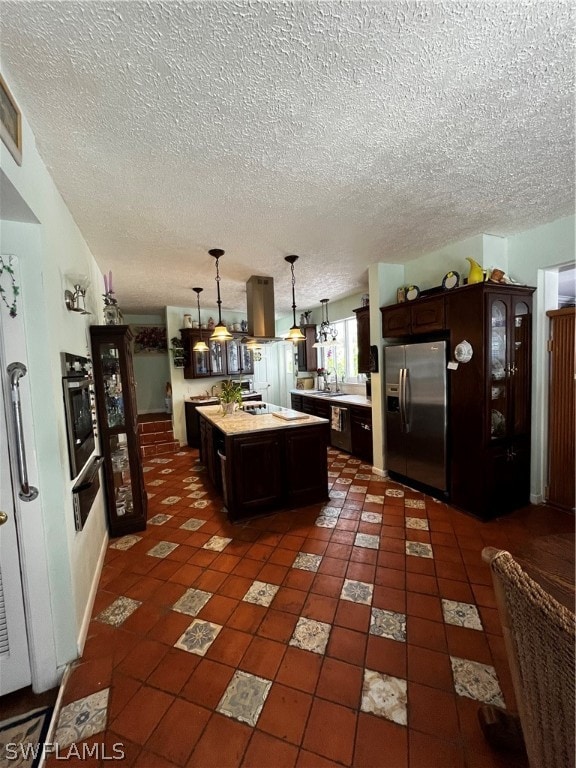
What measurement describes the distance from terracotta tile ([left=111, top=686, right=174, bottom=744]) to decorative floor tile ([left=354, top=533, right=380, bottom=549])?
1569mm

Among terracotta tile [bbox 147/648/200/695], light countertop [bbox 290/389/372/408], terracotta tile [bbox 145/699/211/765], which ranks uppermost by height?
light countertop [bbox 290/389/372/408]

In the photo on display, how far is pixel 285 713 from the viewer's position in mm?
1236

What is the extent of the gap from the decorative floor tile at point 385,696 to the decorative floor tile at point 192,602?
3.30 ft

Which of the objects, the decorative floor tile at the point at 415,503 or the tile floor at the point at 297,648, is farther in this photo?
the decorative floor tile at the point at 415,503

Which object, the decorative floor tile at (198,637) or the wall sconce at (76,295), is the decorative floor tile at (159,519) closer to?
the decorative floor tile at (198,637)

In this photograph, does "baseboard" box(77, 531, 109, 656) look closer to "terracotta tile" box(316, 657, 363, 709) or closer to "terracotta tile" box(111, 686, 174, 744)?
"terracotta tile" box(111, 686, 174, 744)

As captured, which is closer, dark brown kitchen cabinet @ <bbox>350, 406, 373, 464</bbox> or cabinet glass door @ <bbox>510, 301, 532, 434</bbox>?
cabinet glass door @ <bbox>510, 301, 532, 434</bbox>


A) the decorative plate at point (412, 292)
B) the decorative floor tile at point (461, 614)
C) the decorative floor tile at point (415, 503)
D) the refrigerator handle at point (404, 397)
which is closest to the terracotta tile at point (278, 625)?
the decorative floor tile at point (461, 614)

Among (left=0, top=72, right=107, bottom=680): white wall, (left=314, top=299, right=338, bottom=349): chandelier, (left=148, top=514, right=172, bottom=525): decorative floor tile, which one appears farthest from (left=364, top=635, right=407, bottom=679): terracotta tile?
(left=314, top=299, right=338, bottom=349): chandelier

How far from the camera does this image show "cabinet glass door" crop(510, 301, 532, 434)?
109 inches

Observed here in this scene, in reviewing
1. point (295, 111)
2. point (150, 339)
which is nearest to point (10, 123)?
point (295, 111)

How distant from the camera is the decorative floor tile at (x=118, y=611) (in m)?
1.75

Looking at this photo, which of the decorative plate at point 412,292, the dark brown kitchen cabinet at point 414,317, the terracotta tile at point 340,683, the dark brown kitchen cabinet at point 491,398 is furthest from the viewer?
the decorative plate at point 412,292

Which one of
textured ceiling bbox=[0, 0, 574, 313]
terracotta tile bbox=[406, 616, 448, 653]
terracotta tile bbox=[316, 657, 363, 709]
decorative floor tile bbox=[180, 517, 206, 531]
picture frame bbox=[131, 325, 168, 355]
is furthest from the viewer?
picture frame bbox=[131, 325, 168, 355]
